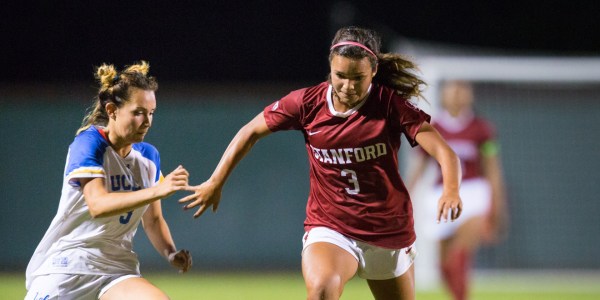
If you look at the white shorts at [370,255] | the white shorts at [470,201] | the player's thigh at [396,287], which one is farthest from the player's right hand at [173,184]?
the white shorts at [470,201]

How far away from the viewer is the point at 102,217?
431 cm

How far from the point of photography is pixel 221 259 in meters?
12.8

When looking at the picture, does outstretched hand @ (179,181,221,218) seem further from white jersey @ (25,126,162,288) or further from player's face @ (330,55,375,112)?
player's face @ (330,55,375,112)

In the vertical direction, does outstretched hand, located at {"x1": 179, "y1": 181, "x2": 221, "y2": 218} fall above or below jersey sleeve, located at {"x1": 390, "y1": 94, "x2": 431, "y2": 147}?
below

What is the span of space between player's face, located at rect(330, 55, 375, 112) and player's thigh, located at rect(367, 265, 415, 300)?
3.16 feet

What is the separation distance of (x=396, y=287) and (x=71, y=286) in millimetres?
1646

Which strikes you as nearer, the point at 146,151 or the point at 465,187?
the point at 146,151

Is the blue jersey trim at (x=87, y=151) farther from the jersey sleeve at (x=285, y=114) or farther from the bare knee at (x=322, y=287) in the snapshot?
the bare knee at (x=322, y=287)

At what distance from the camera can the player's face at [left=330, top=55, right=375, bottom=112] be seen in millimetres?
4520

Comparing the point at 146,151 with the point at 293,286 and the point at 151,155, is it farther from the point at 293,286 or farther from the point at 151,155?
the point at 293,286

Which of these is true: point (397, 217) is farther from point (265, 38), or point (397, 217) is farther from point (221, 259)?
point (265, 38)

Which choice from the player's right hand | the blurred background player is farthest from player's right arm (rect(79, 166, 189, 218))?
the blurred background player

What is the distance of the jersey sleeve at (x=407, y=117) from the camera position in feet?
15.2

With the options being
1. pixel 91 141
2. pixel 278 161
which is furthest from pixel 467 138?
pixel 278 161
